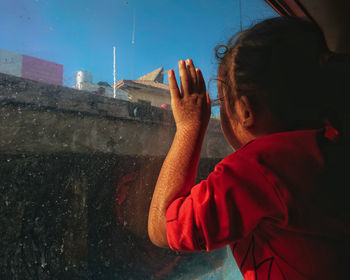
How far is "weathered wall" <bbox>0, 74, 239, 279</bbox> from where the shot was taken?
0.55m

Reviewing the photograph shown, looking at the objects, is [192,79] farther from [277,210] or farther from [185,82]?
[277,210]

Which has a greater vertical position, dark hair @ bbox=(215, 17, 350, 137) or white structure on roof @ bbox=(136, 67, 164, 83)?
white structure on roof @ bbox=(136, 67, 164, 83)

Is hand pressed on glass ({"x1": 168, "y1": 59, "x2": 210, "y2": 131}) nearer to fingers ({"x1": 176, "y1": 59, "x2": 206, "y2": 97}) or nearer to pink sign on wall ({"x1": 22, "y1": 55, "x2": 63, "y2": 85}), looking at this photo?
fingers ({"x1": 176, "y1": 59, "x2": 206, "y2": 97})

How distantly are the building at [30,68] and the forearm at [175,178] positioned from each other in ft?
1.36

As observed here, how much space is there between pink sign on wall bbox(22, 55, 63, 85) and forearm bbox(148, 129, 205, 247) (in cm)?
41

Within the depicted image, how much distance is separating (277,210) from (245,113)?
0.25m

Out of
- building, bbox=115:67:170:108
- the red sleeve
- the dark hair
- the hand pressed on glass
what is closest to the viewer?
the red sleeve

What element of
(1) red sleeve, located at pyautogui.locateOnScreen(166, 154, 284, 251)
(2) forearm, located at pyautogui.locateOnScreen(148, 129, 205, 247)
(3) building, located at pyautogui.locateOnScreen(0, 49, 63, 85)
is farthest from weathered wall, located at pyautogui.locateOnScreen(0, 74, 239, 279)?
(1) red sleeve, located at pyautogui.locateOnScreen(166, 154, 284, 251)

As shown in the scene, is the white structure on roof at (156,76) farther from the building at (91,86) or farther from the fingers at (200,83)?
the fingers at (200,83)

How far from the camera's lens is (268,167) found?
1.38ft

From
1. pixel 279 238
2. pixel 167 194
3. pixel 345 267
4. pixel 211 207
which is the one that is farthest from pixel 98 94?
pixel 345 267

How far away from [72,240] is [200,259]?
72 centimetres

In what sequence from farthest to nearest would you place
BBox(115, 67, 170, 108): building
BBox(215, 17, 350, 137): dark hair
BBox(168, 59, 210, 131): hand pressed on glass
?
1. BBox(115, 67, 170, 108): building
2. BBox(168, 59, 210, 131): hand pressed on glass
3. BBox(215, 17, 350, 137): dark hair

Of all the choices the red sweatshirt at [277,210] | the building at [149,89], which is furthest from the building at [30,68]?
the red sweatshirt at [277,210]
